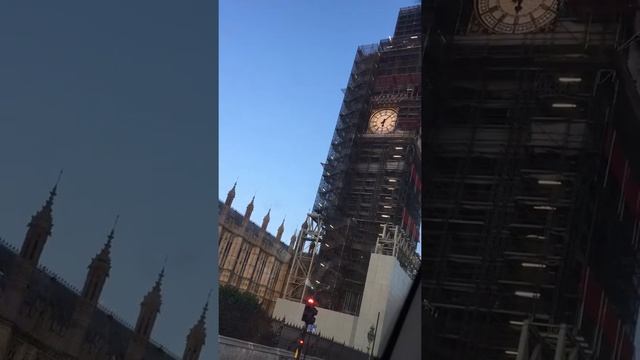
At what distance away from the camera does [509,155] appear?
6.65 meters

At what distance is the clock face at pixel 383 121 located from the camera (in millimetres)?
6598

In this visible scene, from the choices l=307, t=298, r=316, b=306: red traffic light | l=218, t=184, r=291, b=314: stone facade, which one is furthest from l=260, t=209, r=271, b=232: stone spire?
l=307, t=298, r=316, b=306: red traffic light

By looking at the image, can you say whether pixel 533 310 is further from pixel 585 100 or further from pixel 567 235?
pixel 585 100

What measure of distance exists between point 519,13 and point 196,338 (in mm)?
4839

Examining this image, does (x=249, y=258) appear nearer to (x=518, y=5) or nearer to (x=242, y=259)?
(x=242, y=259)

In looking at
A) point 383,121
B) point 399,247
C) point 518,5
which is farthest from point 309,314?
point 518,5

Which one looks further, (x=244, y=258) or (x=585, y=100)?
(x=585, y=100)

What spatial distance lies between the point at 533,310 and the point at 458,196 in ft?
5.23

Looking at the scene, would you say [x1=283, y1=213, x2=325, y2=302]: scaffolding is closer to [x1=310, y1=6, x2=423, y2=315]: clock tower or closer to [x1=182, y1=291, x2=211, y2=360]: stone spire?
[x1=310, y1=6, x2=423, y2=315]: clock tower

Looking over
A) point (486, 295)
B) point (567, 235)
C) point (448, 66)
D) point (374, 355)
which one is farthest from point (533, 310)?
point (448, 66)

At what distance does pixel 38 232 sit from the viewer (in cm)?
343

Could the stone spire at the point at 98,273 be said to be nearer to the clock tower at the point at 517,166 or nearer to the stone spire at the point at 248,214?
the stone spire at the point at 248,214

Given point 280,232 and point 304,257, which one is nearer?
point 280,232

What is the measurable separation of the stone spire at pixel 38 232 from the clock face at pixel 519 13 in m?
4.83
